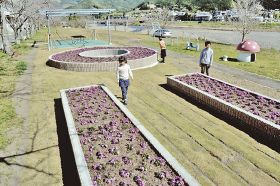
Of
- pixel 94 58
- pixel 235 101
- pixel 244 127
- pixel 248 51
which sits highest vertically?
pixel 248 51

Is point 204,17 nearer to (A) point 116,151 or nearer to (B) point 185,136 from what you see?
(B) point 185,136

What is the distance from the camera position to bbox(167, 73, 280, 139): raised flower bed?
9.70 meters

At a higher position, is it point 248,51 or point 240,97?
point 248,51

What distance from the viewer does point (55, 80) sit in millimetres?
17594

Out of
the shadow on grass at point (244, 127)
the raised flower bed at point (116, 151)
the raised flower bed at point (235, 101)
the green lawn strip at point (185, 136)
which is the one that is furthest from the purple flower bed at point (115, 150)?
the raised flower bed at point (235, 101)

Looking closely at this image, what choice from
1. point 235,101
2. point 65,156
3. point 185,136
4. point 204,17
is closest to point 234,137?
point 185,136

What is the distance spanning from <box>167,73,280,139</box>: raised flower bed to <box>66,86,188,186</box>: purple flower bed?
382 centimetres

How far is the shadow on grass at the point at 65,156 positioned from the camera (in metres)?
7.43

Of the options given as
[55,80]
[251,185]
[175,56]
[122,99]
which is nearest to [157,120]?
[122,99]

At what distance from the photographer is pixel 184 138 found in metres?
9.52

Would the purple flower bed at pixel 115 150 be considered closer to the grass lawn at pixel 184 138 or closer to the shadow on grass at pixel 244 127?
the grass lawn at pixel 184 138

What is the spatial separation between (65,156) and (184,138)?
12.3 ft

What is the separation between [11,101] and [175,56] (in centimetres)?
1466

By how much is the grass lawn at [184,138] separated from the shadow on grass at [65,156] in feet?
0.42
